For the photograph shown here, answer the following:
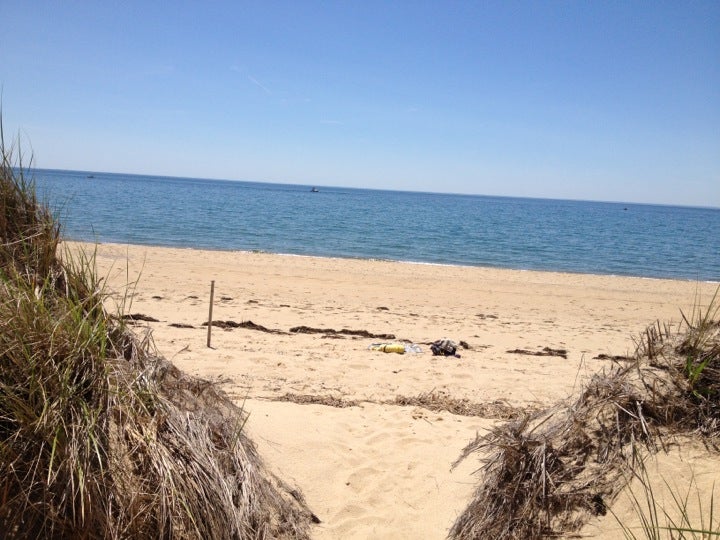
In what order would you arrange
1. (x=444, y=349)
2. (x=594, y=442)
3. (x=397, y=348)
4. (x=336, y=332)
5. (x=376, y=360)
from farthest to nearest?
1. (x=336, y=332)
2. (x=444, y=349)
3. (x=397, y=348)
4. (x=376, y=360)
5. (x=594, y=442)

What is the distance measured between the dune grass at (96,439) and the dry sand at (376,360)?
3.17 feet

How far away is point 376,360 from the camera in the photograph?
7.32 meters

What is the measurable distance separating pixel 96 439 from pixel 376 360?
5.18m

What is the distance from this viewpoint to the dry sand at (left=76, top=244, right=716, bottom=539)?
391 centimetres

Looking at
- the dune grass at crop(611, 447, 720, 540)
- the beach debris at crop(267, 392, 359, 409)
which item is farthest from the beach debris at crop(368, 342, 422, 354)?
the dune grass at crop(611, 447, 720, 540)

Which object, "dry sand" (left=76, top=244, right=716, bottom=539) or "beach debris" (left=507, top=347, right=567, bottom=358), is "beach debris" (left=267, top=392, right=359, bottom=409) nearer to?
"dry sand" (left=76, top=244, right=716, bottom=539)

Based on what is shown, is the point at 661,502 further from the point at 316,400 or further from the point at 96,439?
the point at 316,400

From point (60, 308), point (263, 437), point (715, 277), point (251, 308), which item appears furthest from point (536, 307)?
point (715, 277)

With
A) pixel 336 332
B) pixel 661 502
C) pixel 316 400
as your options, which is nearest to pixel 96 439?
pixel 661 502

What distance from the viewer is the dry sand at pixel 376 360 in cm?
391

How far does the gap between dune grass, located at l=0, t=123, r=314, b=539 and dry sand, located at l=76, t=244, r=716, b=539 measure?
967 mm

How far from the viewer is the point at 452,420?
17.0 feet

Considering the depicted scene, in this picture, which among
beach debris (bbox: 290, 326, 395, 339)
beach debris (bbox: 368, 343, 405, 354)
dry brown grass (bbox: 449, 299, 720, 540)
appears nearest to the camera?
dry brown grass (bbox: 449, 299, 720, 540)

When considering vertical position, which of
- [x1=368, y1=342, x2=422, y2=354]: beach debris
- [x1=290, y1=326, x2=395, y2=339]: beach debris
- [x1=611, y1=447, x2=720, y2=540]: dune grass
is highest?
[x1=611, y1=447, x2=720, y2=540]: dune grass
